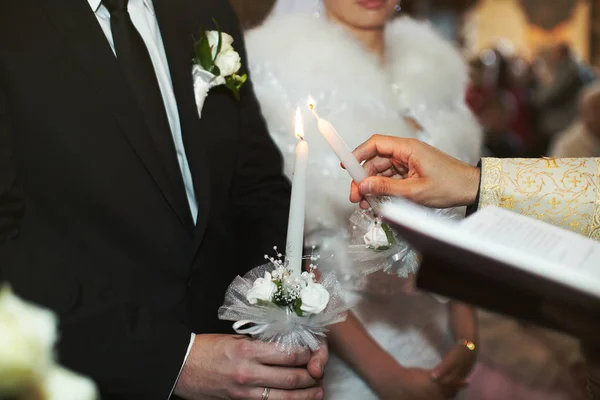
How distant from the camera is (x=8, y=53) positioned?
0.77 m

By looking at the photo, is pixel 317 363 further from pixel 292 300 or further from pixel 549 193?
pixel 549 193

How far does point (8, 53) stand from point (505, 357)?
1207 millimetres

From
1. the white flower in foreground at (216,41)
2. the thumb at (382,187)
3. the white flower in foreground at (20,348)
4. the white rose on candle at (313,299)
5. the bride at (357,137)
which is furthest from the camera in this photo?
the bride at (357,137)

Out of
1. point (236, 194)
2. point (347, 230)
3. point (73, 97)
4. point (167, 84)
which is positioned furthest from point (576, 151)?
point (73, 97)

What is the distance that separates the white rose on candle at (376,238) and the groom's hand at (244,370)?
0.19 m

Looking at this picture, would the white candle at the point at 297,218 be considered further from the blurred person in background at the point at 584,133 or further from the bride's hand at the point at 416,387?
the blurred person in background at the point at 584,133

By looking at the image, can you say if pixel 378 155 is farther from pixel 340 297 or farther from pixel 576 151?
pixel 576 151

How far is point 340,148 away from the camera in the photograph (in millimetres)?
784

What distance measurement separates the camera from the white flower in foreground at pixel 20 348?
0.29 m

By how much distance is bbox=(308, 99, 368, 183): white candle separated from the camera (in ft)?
2.53

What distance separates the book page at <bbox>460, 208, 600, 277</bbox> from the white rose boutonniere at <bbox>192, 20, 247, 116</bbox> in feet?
1.70

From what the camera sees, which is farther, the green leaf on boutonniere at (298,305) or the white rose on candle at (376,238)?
the white rose on candle at (376,238)

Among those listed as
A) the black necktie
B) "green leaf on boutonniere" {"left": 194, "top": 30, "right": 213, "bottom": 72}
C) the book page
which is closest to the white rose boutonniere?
"green leaf on boutonniere" {"left": 194, "top": 30, "right": 213, "bottom": 72}

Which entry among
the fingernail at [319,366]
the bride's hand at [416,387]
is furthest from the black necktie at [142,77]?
the bride's hand at [416,387]
